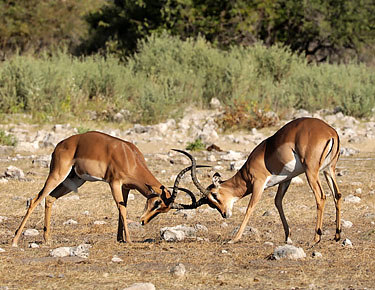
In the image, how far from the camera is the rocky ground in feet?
20.0

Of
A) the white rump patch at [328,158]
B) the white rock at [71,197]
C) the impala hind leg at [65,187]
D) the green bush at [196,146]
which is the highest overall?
the white rump patch at [328,158]

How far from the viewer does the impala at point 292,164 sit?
25.6ft

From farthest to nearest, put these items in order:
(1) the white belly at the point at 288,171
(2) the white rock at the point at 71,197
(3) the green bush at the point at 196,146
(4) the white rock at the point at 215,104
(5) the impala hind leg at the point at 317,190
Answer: (4) the white rock at the point at 215,104
(3) the green bush at the point at 196,146
(2) the white rock at the point at 71,197
(1) the white belly at the point at 288,171
(5) the impala hind leg at the point at 317,190

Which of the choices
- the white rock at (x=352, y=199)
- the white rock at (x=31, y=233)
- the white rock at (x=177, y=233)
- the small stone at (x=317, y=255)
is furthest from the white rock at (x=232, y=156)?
the small stone at (x=317, y=255)

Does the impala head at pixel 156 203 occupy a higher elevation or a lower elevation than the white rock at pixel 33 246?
higher

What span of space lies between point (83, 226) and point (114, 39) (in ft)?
78.5

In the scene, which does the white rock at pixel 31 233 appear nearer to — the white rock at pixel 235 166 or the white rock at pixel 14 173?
the white rock at pixel 14 173

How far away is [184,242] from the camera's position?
7.93m

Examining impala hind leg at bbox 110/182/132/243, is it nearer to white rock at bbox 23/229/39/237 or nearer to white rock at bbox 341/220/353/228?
white rock at bbox 23/229/39/237

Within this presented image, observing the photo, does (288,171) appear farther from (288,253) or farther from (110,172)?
(110,172)

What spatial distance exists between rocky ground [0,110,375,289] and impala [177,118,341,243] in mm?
426

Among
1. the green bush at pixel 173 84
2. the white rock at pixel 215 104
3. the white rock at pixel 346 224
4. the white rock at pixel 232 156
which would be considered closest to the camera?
the white rock at pixel 346 224

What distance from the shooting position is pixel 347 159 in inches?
571

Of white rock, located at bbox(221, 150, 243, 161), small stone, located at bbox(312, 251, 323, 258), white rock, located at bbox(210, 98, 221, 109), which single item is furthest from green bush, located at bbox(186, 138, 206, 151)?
small stone, located at bbox(312, 251, 323, 258)
